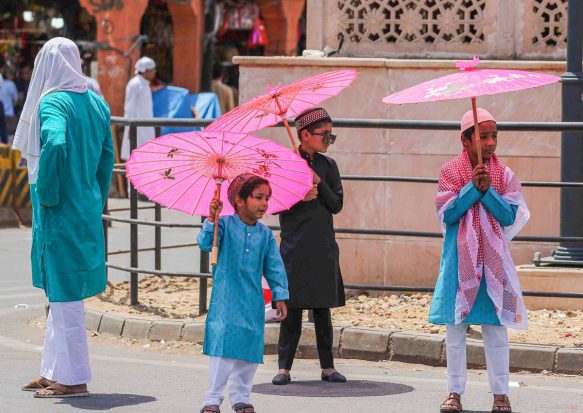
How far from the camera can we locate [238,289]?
7.29 m

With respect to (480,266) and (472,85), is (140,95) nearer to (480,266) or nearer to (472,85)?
(480,266)

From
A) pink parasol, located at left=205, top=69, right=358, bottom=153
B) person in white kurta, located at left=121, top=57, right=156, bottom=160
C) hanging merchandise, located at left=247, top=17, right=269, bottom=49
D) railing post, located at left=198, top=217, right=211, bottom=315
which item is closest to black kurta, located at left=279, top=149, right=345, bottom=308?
A: pink parasol, located at left=205, top=69, right=358, bottom=153

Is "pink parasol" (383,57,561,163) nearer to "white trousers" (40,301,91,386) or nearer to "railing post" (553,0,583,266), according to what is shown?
"white trousers" (40,301,91,386)

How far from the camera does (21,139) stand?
26.6ft

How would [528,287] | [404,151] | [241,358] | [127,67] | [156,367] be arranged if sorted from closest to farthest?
[241,358], [156,367], [528,287], [404,151], [127,67]

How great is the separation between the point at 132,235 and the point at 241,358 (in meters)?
3.71

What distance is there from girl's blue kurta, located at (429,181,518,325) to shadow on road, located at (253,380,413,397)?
0.78 meters

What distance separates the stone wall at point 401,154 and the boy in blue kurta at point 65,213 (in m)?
3.56

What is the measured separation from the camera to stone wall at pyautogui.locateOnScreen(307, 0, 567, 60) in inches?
457

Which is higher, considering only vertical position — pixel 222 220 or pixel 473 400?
pixel 222 220

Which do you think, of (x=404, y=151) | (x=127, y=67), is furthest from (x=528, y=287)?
(x=127, y=67)

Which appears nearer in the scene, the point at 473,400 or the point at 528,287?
the point at 473,400

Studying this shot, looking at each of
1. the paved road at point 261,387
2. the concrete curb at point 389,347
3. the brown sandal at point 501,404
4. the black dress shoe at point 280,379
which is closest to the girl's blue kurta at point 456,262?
the brown sandal at point 501,404

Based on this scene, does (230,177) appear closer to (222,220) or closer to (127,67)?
(222,220)
